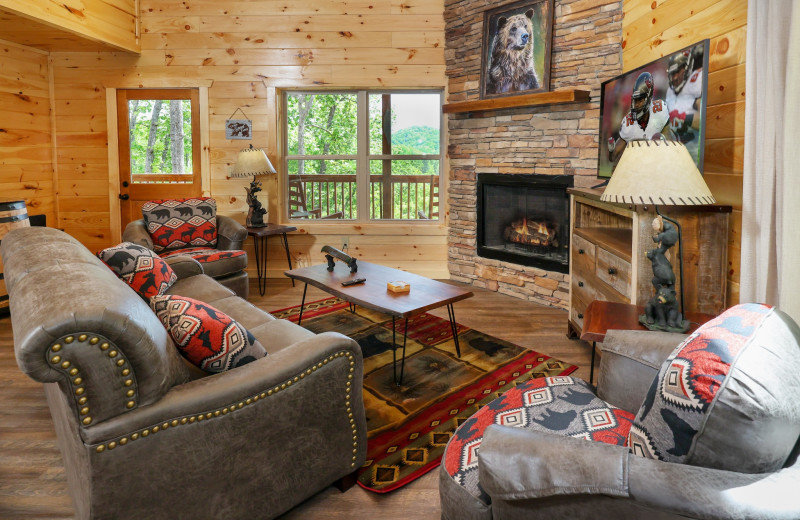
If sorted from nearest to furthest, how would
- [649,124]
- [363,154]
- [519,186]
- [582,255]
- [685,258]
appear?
[685,258], [649,124], [582,255], [519,186], [363,154]

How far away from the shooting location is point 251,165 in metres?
5.03

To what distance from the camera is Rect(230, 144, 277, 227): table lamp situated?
5027 millimetres

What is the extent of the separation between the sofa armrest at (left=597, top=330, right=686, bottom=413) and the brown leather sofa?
85 cm

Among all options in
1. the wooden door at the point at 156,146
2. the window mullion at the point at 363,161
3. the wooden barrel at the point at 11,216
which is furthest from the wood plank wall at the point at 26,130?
the window mullion at the point at 363,161

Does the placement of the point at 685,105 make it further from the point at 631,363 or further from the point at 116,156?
the point at 116,156

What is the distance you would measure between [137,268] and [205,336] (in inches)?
42.2

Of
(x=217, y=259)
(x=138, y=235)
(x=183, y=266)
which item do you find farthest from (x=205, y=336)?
(x=138, y=235)

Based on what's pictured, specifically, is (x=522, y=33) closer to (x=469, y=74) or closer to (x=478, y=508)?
(x=469, y=74)

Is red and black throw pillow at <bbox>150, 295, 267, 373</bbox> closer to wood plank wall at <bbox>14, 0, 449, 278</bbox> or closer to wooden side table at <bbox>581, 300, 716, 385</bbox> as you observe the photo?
wooden side table at <bbox>581, 300, 716, 385</bbox>

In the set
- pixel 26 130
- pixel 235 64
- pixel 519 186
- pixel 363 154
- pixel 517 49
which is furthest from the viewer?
pixel 363 154

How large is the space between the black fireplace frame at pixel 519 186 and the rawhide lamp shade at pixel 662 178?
7.81 ft

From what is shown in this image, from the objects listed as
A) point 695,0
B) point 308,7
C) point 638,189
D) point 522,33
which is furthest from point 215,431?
point 308,7

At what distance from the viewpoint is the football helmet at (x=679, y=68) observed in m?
2.50

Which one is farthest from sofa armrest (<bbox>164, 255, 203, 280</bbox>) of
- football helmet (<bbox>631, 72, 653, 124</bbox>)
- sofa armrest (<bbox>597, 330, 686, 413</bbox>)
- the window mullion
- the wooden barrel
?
football helmet (<bbox>631, 72, 653, 124</bbox>)
